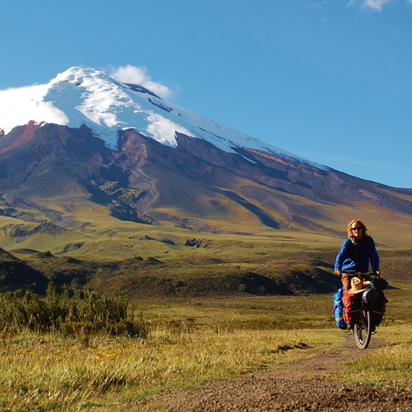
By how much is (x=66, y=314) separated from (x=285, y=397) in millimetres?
8445

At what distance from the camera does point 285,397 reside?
16.3 feet

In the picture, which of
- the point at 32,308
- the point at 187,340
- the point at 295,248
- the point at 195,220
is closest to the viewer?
the point at 187,340

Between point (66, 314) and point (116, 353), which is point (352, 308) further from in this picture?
point (66, 314)

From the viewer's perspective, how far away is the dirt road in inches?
186

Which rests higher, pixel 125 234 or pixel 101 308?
→ pixel 101 308

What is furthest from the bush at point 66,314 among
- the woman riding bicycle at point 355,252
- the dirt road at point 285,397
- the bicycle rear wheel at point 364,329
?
the dirt road at point 285,397

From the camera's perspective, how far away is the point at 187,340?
1081 cm

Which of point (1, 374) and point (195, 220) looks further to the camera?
point (195, 220)

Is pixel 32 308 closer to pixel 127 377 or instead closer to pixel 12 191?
pixel 127 377

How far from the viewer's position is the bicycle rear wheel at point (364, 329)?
8009mm

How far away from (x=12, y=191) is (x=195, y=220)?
7659cm

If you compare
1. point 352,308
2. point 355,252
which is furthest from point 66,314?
point 355,252

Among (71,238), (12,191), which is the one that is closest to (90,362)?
(71,238)

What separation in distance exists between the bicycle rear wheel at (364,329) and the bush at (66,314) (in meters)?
5.00
